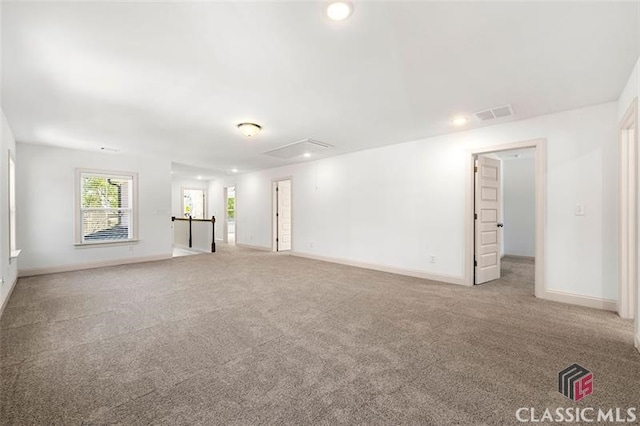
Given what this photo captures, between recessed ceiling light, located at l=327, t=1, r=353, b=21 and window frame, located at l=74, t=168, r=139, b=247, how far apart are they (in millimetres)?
6422

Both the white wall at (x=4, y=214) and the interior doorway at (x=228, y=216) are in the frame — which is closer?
the white wall at (x=4, y=214)

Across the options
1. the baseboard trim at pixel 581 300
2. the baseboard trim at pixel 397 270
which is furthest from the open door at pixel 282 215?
the baseboard trim at pixel 581 300

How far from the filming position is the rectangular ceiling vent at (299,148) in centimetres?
522

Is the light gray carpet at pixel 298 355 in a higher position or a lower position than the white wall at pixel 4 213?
lower

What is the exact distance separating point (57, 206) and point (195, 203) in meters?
6.09

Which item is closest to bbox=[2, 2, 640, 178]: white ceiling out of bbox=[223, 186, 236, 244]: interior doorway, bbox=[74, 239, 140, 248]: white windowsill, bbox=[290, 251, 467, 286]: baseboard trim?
bbox=[290, 251, 467, 286]: baseboard trim

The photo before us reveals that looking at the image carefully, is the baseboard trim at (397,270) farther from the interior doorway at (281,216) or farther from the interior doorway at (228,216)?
the interior doorway at (228,216)

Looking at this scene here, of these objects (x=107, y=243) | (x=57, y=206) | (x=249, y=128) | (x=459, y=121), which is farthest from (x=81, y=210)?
(x=459, y=121)

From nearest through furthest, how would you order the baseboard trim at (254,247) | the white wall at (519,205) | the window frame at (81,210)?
the window frame at (81,210), the white wall at (519,205), the baseboard trim at (254,247)

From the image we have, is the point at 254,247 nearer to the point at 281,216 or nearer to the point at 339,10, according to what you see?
the point at 281,216

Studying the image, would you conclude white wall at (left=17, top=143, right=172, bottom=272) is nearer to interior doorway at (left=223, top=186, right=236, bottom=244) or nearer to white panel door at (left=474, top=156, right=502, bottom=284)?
interior doorway at (left=223, top=186, right=236, bottom=244)

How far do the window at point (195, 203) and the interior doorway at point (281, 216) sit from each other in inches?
180

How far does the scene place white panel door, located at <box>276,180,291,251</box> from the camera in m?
8.46

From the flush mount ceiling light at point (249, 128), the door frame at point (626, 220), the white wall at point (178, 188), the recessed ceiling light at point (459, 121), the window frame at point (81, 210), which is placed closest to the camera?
the door frame at point (626, 220)
